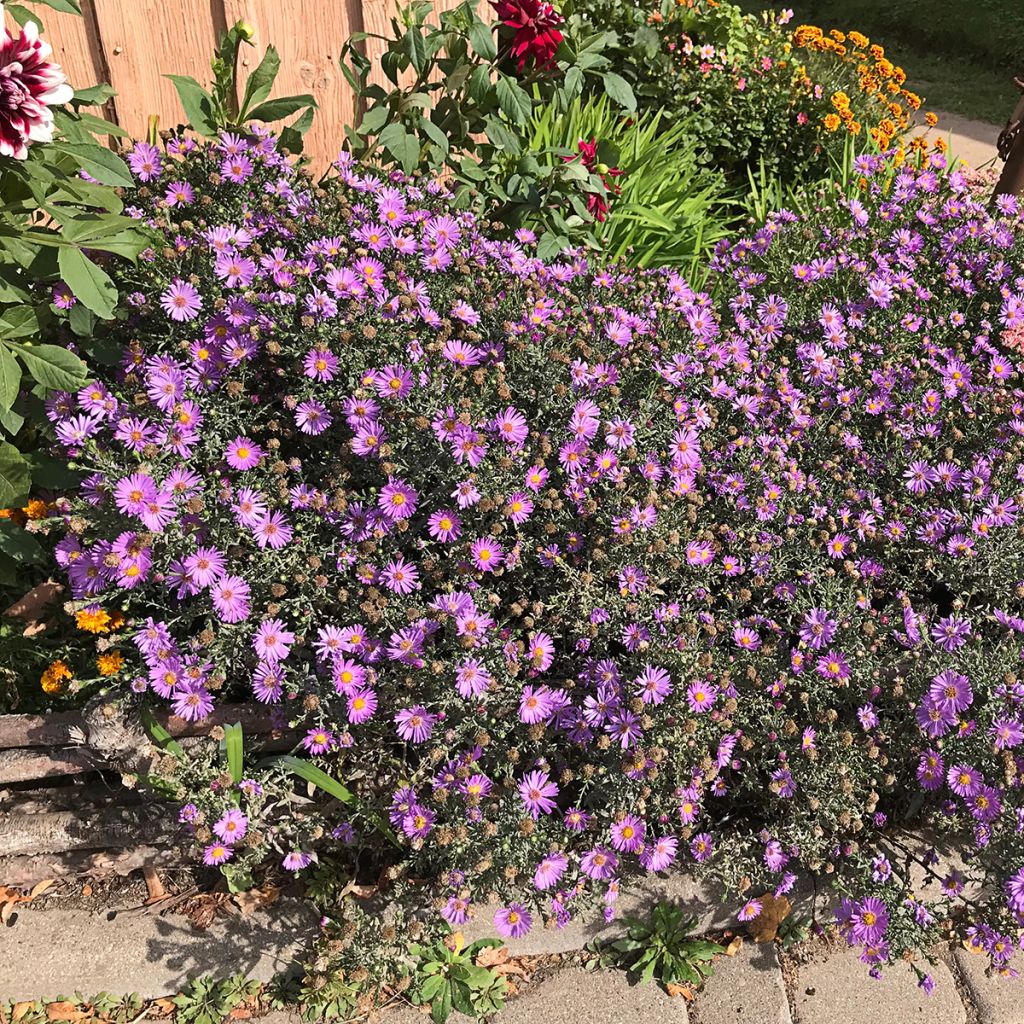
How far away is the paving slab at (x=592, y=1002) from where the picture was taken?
73.2 inches

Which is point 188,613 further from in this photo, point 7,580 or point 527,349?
point 527,349

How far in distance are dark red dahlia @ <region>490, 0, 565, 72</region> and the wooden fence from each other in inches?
14.1

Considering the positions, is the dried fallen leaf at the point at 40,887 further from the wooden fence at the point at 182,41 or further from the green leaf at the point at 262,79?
the wooden fence at the point at 182,41

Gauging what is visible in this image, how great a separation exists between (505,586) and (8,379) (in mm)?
1178

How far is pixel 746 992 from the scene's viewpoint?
194 cm

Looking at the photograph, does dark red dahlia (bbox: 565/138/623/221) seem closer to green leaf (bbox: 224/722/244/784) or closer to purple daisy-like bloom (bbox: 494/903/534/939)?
green leaf (bbox: 224/722/244/784)

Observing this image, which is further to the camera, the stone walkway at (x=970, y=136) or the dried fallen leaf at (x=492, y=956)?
the stone walkway at (x=970, y=136)

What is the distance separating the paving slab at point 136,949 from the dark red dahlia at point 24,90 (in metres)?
1.64

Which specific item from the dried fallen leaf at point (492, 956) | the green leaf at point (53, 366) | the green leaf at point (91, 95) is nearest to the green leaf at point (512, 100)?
the green leaf at point (91, 95)

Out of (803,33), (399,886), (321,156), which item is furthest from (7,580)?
(803,33)

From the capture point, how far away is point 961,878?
1.90 m

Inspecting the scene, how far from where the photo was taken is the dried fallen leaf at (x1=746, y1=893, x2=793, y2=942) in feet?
6.52

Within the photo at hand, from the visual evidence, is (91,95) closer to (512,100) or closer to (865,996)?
(512,100)

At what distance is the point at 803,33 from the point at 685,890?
4.73m
